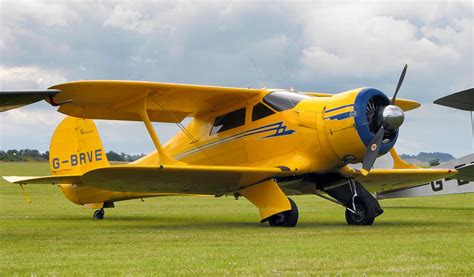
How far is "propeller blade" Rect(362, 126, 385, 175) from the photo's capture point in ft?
39.7

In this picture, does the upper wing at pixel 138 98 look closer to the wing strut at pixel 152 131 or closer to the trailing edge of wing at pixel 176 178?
the wing strut at pixel 152 131

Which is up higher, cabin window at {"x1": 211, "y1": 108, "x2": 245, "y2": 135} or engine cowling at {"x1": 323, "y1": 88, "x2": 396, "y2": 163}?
cabin window at {"x1": 211, "y1": 108, "x2": 245, "y2": 135}

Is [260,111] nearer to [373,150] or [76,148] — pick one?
[373,150]

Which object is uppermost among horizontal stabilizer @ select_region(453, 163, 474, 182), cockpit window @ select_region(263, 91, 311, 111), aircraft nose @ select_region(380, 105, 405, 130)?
cockpit window @ select_region(263, 91, 311, 111)

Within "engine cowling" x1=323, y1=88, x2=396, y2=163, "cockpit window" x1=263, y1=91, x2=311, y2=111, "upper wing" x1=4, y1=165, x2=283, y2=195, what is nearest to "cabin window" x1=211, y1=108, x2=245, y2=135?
"cockpit window" x1=263, y1=91, x2=311, y2=111

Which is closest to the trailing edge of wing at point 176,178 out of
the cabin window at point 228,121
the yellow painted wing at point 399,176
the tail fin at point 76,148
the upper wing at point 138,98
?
the cabin window at point 228,121

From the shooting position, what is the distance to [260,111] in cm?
1359

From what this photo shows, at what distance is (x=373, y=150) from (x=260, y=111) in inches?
98.3

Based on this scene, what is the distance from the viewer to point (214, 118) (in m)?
14.6

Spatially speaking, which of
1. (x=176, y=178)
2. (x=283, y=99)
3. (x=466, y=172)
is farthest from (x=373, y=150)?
(x=466, y=172)

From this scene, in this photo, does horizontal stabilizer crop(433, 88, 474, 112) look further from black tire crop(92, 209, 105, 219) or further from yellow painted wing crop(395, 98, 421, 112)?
black tire crop(92, 209, 105, 219)

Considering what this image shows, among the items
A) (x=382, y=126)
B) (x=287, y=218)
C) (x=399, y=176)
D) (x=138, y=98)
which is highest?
(x=138, y=98)

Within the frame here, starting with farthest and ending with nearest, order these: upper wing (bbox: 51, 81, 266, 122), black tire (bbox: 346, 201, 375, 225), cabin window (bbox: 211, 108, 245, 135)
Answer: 1. cabin window (bbox: 211, 108, 245, 135)
2. black tire (bbox: 346, 201, 375, 225)
3. upper wing (bbox: 51, 81, 266, 122)

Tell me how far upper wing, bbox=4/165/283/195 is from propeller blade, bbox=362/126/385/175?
1.55 m
